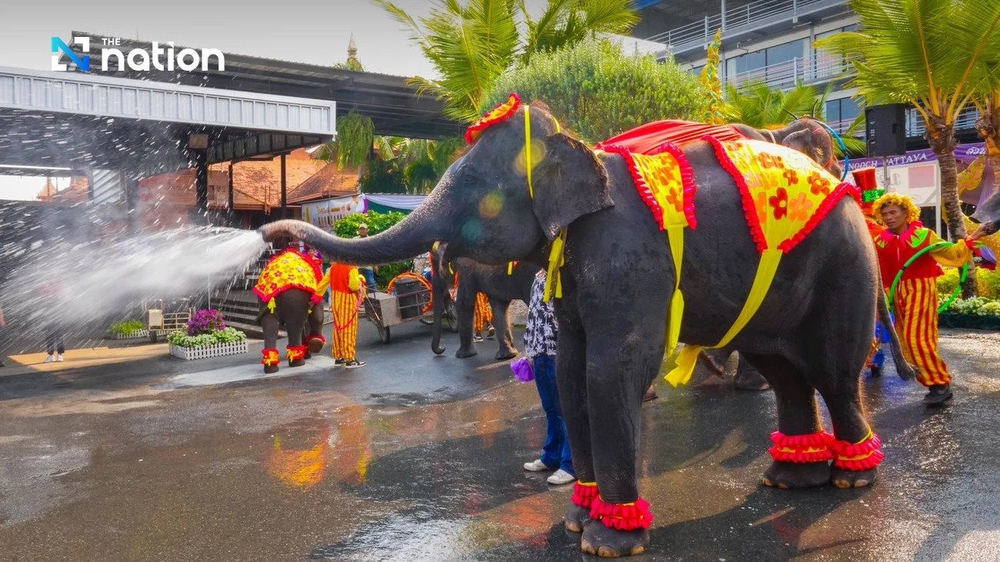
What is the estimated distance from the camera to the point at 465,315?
34.7ft

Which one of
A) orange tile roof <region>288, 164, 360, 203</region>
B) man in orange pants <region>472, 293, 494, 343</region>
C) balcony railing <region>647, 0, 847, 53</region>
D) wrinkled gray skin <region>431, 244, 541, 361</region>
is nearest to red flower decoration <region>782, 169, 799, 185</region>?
wrinkled gray skin <region>431, 244, 541, 361</region>

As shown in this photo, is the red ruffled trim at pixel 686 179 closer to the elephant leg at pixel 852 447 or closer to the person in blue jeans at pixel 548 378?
the person in blue jeans at pixel 548 378

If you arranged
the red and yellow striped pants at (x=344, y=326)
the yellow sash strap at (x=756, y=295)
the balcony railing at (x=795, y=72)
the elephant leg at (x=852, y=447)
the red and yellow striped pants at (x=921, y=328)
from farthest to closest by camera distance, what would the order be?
the balcony railing at (x=795, y=72), the red and yellow striped pants at (x=344, y=326), the red and yellow striped pants at (x=921, y=328), the elephant leg at (x=852, y=447), the yellow sash strap at (x=756, y=295)

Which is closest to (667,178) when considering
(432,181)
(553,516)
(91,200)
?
(553,516)

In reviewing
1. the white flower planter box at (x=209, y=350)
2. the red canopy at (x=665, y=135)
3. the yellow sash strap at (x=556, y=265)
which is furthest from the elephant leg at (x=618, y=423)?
the white flower planter box at (x=209, y=350)

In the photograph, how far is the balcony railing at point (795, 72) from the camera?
27.0 meters

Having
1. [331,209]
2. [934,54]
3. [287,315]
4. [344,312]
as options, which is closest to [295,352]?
[287,315]

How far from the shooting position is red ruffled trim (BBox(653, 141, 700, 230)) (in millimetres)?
3702

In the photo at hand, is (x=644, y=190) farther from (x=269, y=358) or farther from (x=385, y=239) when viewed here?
(x=269, y=358)

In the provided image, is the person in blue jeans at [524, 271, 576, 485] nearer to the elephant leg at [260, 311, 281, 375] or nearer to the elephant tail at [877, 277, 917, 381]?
the elephant tail at [877, 277, 917, 381]

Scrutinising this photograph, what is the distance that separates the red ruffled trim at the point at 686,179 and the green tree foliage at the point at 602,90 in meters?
9.62

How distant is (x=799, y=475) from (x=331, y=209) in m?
19.0

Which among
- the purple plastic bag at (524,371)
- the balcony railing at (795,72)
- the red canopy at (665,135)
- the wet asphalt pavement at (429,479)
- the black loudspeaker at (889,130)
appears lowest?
the wet asphalt pavement at (429,479)

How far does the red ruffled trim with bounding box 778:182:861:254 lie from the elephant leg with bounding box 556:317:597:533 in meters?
1.08
